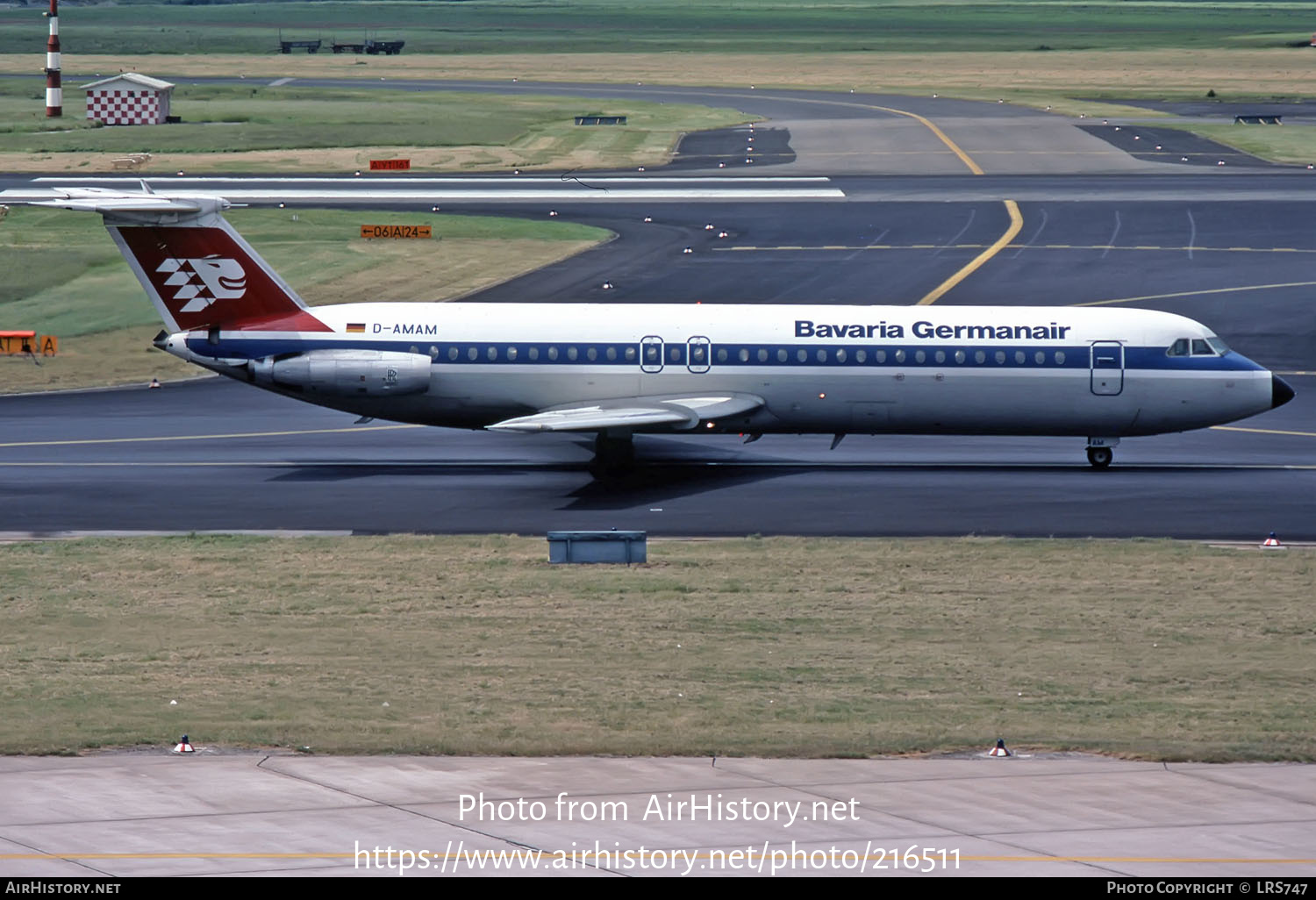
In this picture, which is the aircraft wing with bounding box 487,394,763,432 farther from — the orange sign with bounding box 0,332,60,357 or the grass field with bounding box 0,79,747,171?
the grass field with bounding box 0,79,747,171

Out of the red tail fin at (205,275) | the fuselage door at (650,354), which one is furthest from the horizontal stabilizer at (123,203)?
the fuselage door at (650,354)

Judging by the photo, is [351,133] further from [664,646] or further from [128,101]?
[664,646]

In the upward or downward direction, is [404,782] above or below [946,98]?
below

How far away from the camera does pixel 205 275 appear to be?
1481 inches

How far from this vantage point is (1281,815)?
1727cm

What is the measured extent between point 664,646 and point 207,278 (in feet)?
57.4

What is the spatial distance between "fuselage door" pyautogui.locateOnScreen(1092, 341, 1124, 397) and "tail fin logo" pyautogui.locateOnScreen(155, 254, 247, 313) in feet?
60.0

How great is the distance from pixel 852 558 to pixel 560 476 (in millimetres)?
9802

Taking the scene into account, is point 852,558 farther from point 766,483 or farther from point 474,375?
point 474,375

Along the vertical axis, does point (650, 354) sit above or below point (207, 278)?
below

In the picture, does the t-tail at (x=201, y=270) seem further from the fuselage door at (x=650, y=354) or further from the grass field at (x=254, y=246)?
the grass field at (x=254, y=246)

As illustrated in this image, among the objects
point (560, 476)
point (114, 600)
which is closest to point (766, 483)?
point (560, 476)

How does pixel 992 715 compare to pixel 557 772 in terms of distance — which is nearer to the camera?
pixel 557 772

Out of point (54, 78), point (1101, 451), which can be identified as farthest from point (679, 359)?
point (54, 78)
